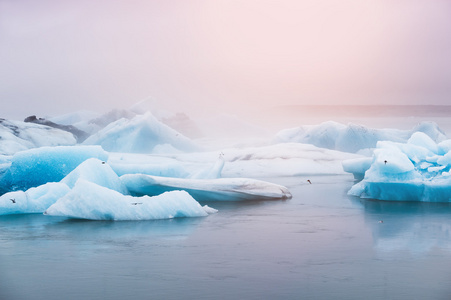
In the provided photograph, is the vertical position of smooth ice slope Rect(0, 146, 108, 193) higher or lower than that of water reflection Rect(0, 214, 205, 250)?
higher

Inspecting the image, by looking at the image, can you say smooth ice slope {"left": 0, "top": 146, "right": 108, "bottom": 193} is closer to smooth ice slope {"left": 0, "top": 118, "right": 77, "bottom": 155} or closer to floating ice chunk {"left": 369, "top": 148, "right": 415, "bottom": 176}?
floating ice chunk {"left": 369, "top": 148, "right": 415, "bottom": 176}

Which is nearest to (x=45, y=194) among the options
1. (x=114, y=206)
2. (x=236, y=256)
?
(x=114, y=206)

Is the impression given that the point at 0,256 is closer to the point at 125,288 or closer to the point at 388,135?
the point at 125,288

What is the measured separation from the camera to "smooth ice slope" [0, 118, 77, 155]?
1914cm

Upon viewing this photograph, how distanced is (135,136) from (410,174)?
1265 cm

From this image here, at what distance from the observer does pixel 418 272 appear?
5660mm

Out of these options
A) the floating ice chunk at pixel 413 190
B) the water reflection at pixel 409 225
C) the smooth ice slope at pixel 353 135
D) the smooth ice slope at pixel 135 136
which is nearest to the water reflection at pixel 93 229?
the water reflection at pixel 409 225

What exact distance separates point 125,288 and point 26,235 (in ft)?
→ 9.71

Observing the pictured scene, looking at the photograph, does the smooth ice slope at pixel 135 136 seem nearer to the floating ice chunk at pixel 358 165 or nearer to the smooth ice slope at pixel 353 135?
the smooth ice slope at pixel 353 135

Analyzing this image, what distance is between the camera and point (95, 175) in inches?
376

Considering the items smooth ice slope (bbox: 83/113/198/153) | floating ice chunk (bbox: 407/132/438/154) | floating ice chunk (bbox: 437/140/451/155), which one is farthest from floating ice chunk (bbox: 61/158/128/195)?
smooth ice slope (bbox: 83/113/198/153)

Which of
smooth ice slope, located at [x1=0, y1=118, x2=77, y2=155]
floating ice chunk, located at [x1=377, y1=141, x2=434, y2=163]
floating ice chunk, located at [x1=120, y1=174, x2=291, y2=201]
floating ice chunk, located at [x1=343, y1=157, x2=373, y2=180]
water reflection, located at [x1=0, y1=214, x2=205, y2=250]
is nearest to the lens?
water reflection, located at [x1=0, y1=214, x2=205, y2=250]

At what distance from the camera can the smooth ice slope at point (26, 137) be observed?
19141 mm

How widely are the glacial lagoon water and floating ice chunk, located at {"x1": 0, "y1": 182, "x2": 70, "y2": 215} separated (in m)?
0.27
